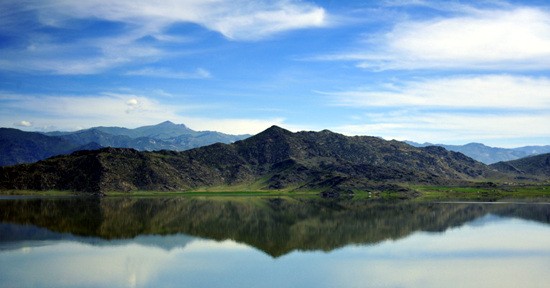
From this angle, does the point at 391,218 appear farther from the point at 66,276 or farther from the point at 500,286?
the point at 66,276

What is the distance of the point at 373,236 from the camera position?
389 ft

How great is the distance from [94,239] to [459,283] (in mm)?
81140

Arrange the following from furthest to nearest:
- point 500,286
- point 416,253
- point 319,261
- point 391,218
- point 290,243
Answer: point 391,218 → point 290,243 → point 416,253 → point 319,261 → point 500,286

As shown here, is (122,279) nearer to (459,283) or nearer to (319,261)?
(319,261)

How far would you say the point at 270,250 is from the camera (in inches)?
3799

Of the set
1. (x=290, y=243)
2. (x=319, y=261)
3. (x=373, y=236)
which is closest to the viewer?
(x=319, y=261)

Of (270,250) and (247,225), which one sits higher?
(270,250)

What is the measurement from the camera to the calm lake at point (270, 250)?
223ft

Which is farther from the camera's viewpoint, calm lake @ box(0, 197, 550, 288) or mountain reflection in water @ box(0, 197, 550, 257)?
mountain reflection in water @ box(0, 197, 550, 257)

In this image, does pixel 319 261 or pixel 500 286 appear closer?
pixel 500 286

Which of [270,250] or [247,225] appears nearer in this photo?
[270,250]

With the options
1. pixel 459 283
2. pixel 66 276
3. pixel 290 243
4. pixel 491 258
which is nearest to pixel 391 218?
pixel 290 243

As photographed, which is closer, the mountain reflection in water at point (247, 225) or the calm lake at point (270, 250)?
the calm lake at point (270, 250)

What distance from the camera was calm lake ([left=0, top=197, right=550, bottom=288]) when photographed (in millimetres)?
68000
